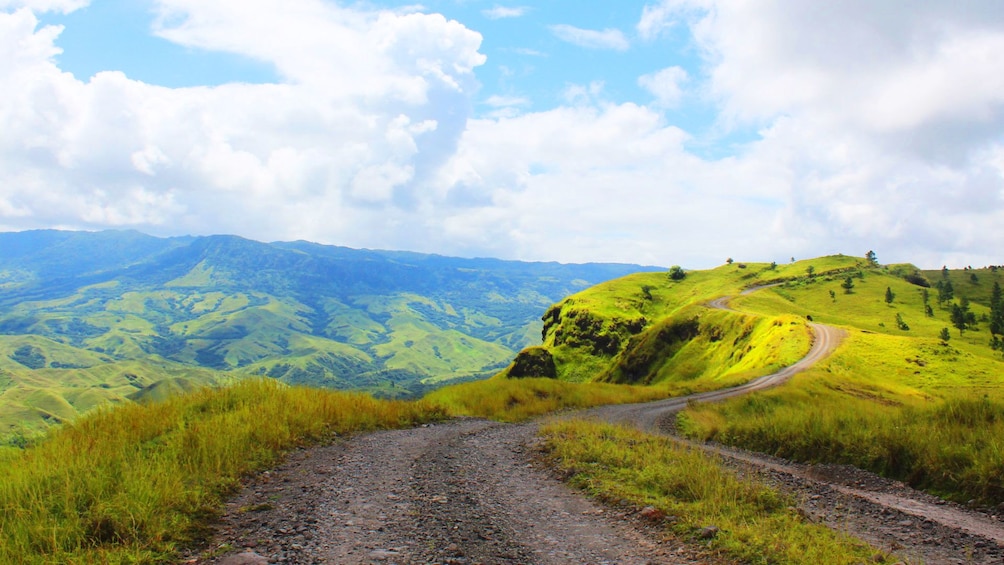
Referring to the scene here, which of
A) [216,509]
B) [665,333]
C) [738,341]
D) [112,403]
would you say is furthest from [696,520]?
[665,333]

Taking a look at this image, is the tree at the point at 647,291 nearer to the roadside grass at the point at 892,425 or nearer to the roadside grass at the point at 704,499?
the roadside grass at the point at 892,425

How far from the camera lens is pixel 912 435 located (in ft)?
47.5

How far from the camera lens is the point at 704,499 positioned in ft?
30.4

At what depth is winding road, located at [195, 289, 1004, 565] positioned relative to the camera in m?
6.95

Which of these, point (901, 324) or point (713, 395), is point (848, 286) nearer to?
point (901, 324)

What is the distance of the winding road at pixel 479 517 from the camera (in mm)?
6949

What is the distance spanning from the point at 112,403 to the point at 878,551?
18.0 metres

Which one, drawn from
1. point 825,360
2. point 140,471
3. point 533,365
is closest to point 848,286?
point 533,365

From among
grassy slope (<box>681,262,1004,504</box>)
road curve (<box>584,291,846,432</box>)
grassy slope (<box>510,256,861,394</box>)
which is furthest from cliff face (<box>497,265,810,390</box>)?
grassy slope (<box>681,262,1004,504</box>)

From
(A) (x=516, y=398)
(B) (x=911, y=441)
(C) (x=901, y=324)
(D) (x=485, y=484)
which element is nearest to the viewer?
(D) (x=485, y=484)

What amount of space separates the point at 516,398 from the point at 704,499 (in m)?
22.6

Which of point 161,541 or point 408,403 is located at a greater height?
point 161,541

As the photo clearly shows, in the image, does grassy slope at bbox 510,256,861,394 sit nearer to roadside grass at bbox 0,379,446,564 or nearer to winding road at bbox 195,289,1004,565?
winding road at bbox 195,289,1004,565

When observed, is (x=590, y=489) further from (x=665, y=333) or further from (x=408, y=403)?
(x=665, y=333)
